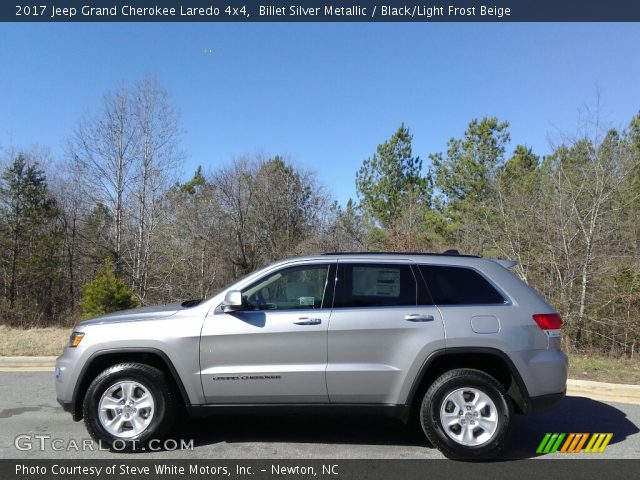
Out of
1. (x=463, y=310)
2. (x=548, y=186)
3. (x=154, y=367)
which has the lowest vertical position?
(x=154, y=367)

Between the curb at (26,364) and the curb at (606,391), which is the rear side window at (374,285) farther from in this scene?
the curb at (26,364)

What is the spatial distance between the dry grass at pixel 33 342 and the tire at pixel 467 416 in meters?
7.41

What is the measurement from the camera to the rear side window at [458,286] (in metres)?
→ 4.47

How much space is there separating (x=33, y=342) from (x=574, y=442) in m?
10.0

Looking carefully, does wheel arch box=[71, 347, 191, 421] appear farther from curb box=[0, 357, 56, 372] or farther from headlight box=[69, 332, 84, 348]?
curb box=[0, 357, 56, 372]

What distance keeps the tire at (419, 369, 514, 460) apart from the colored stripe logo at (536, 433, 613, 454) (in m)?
0.60

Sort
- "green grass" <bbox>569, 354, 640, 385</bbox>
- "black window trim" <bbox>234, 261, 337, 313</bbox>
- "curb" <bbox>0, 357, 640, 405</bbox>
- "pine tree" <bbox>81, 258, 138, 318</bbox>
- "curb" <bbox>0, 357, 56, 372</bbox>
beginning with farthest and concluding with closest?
"pine tree" <bbox>81, 258, 138, 318</bbox>, "curb" <bbox>0, 357, 56, 372</bbox>, "green grass" <bbox>569, 354, 640, 385</bbox>, "curb" <bbox>0, 357, 640, 405</bbox>, "black window trim" <bbox>234, 261, 337, 313</bbox>

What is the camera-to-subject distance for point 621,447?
4.61 metres

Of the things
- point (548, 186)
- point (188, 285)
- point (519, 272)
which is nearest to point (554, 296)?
point (519, 272)

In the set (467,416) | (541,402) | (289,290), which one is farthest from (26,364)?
(541,402)

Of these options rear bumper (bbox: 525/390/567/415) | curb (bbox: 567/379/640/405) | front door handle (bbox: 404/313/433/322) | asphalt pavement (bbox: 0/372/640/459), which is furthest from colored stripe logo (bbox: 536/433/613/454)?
curb (bbox: 567/379/640/405)

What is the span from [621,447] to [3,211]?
25953 millimetres

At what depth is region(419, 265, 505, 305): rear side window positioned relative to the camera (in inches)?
176

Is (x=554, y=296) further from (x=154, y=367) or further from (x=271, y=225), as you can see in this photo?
(x=271, y=225)
